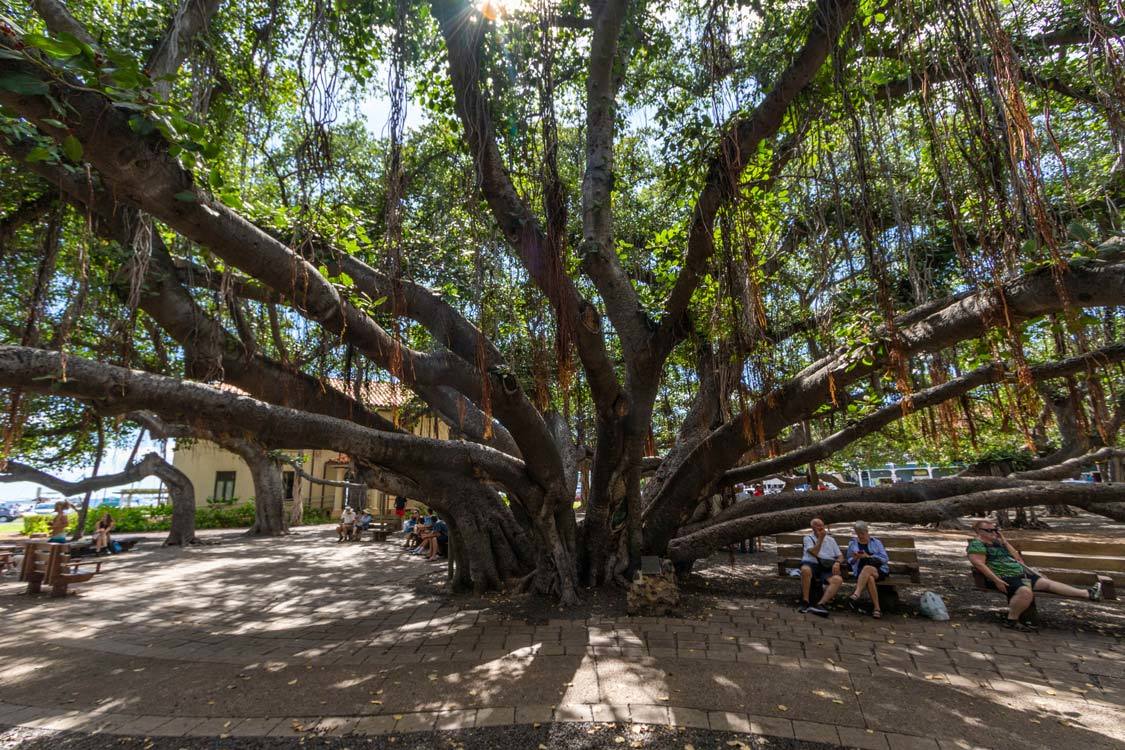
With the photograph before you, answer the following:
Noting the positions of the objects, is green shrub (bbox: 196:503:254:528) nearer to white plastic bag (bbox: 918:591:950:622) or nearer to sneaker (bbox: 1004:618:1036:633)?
white plastic bag (bbox: 918:591:950:622)

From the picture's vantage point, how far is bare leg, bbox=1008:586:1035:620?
4.61 metres

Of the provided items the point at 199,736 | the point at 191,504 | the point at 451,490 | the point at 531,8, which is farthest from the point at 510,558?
the point at 191,504

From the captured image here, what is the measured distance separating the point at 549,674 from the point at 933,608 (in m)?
3.95

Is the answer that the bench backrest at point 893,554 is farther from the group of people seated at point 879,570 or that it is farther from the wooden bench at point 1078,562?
the wooden bench at point 1078,562

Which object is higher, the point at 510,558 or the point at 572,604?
the point at 510,558

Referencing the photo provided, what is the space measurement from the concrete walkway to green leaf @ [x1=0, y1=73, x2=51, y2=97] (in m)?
3.43

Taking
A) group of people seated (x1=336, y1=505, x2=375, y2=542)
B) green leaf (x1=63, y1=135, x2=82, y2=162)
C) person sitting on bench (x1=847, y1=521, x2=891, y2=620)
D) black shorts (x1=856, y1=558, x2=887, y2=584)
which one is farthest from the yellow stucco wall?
green leaf (x1=63, y1=135, x2=82, y2=162)

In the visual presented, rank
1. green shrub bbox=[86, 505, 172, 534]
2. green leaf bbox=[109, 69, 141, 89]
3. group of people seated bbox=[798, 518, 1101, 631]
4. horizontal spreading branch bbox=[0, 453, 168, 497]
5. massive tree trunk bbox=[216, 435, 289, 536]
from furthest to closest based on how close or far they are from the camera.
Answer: green shrub bbox=[86, 505, 172, 534]
massive tree trunk bbox=[216, 435, 289, 536]
horizontal spreading branch bbox=[0, 453, 168, 497]
group of people seated bbox=[798, 518, 1101, 631]
green leaf bbox=[109, 69, 141, 89]

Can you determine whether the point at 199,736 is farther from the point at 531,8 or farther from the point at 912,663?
the point at 531,8

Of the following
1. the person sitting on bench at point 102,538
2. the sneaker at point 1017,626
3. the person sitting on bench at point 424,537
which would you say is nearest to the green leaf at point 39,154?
the sneaker at point 1017,626

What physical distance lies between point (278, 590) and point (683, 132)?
776 cm

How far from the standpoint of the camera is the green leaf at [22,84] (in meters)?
2.42

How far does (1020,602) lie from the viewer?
4629 mm

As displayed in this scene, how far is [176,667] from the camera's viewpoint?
12.9 ft
